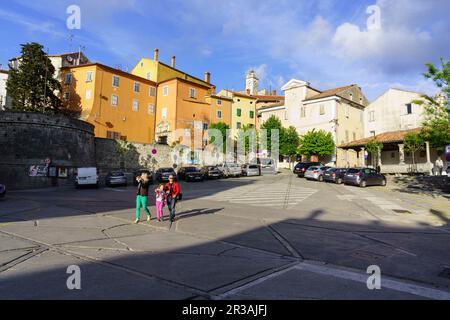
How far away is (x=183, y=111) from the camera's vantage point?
53188 mm

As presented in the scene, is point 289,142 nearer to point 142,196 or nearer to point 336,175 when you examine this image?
point 336,175

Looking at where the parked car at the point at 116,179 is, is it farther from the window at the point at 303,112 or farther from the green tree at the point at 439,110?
the window at the point at 303,112

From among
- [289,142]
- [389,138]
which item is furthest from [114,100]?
[389,138]

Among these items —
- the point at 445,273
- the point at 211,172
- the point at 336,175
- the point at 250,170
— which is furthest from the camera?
the point at 250,170

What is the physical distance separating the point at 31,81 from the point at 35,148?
51.0ft

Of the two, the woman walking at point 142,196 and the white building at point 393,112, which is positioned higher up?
the white building at point 393,112

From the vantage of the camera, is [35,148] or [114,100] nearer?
[35,148]

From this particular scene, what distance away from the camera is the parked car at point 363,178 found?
28.6 m

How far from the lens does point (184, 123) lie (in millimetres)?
53031

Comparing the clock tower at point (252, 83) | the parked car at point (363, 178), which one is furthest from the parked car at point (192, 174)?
the clock tower at point (252, 83)

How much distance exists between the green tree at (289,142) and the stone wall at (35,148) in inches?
1111

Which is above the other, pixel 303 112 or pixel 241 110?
pixel 241 110

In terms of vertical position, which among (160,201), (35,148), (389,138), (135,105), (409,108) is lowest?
(160,201)

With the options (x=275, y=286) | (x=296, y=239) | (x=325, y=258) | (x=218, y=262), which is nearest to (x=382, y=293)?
(x=275, y=286)
